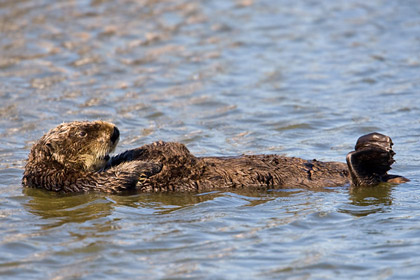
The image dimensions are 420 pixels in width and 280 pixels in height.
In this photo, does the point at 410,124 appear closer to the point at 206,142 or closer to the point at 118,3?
the point at 206,142

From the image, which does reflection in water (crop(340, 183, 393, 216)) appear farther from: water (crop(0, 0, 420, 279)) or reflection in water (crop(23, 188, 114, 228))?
reflection in water (crop(23, 188, 114, 228))

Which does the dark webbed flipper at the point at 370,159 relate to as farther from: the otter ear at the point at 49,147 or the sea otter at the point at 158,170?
the otter ear at the point at 49,147

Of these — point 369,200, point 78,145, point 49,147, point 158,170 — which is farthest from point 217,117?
point 369,200

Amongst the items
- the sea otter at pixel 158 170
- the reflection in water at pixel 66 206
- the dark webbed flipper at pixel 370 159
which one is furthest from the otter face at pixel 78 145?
the dark webbed flipper at pixel 370 159

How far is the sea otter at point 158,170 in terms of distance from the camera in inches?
255

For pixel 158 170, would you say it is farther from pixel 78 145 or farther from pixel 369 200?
pixel 369 200

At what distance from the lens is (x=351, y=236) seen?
544 cm

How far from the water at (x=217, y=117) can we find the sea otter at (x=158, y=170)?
0.12m

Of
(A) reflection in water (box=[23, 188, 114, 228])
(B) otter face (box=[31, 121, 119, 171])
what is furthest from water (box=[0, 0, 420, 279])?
(B) otter face (box=[31, 121, 119, 171])

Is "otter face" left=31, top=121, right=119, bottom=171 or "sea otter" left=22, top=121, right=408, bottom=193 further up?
"otter face" left=31, top=121, right=119, bottom=171

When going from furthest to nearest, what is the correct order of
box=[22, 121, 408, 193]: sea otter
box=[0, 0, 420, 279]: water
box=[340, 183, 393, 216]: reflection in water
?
box=[22, 121, 408, 193]: sea otter → box=[340, 183, 393, 216]: reflection in water → box=[0, 0, 420, 279]: water

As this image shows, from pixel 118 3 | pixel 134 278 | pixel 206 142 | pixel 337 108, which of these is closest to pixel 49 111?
pixel 206 142

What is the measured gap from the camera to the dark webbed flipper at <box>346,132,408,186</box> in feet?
20.0

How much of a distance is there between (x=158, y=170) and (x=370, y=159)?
6.31 feet
